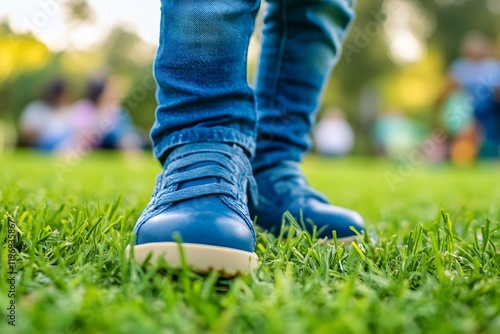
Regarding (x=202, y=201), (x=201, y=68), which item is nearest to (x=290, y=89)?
(x=201, y=68)

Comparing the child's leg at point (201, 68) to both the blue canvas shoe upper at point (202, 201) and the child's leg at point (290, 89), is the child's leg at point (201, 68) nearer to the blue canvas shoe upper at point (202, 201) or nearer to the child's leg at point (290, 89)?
the blue canvas shoe upper at point (202, 201)

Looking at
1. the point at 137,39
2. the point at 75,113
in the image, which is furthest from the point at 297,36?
the point at 137,39

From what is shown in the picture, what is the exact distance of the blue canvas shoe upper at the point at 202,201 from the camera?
85 cm

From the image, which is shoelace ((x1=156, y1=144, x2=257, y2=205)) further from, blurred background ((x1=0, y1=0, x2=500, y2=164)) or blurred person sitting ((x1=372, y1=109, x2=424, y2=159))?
blurred person sitting ((x1=372, y1=109, x2=424, y2=159))

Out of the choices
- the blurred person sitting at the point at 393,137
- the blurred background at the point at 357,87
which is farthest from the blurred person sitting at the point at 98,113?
the blurred person sitting at the point at 393,137

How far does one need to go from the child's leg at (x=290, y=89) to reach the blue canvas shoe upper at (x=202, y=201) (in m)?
0.22

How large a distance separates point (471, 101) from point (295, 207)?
9.15 metres

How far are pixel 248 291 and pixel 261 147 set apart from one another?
0.62m

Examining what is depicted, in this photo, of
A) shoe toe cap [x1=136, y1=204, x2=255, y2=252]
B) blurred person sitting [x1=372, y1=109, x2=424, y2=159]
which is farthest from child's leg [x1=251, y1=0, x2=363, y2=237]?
blurred person sitting [x1=372, y1=109, x2=424, y2=159]

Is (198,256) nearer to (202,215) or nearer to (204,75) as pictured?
(202,215)

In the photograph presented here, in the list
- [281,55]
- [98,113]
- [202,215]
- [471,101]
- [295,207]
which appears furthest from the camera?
[471,101]

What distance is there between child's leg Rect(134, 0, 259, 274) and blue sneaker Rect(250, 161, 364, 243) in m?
0.17

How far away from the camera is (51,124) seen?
9.35 m

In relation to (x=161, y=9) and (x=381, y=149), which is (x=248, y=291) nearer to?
(x=161, y=9)
